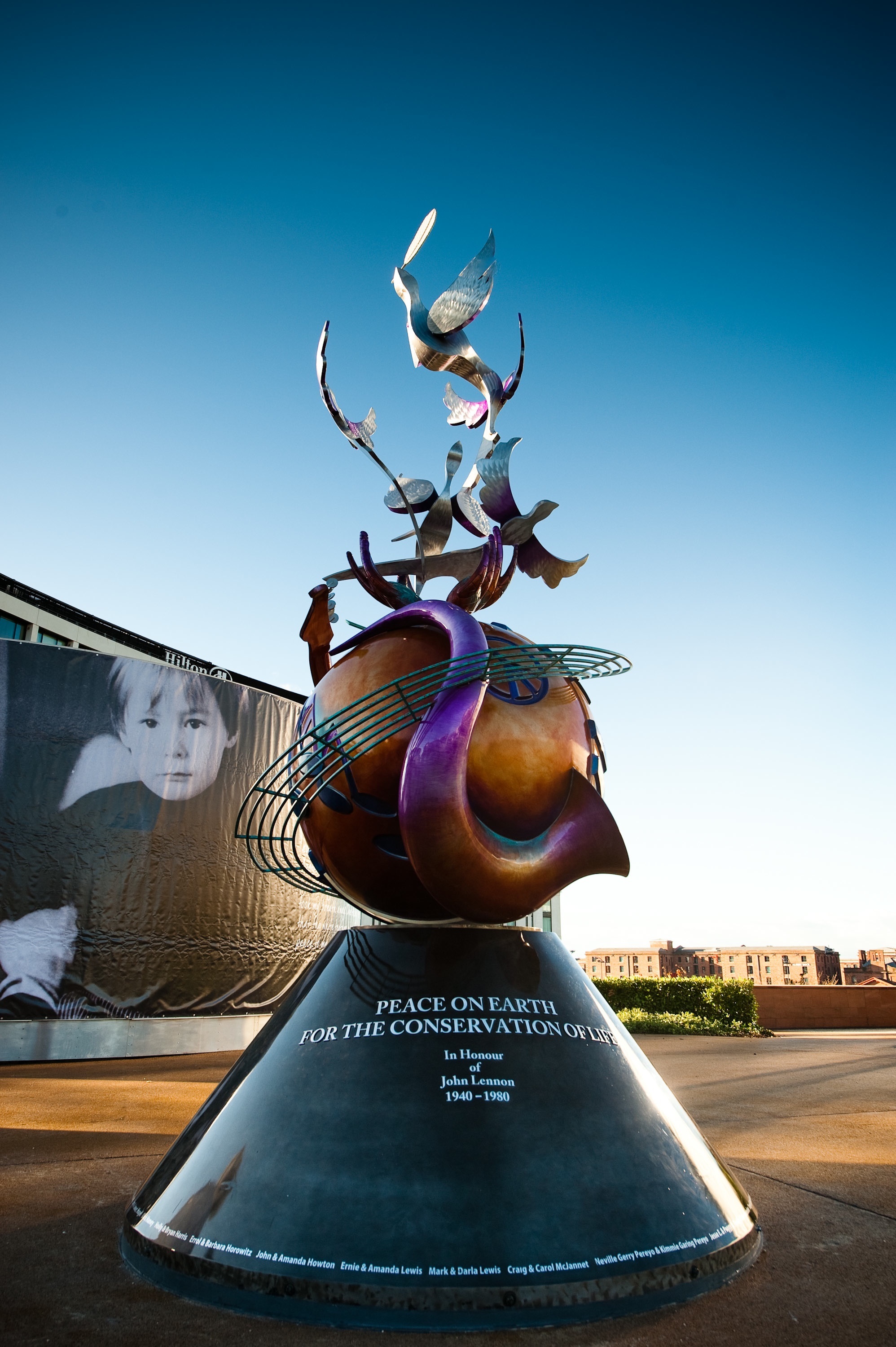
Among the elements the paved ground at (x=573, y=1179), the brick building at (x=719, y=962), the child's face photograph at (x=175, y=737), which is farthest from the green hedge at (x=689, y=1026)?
the brick building at (x=719, y=962)

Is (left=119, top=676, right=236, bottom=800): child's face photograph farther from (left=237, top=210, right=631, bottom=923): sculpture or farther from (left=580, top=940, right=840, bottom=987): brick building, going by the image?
(left=580, top=940, right=840, bottom=987): brick building

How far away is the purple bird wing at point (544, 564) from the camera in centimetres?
675

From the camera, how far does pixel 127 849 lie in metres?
15.2

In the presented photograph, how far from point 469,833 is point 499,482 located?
3.08 metres

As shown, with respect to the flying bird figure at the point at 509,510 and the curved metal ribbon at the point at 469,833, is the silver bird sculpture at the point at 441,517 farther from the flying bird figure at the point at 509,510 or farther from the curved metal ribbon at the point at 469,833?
the curved metal ribbon at the point at 469,833

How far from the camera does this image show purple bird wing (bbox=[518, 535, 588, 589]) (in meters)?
6.75

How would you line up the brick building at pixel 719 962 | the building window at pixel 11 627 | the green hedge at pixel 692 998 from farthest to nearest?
the brick building at pixel 719 962 < the building window at pixel 11 627 < the green hedge at pixel 692 998

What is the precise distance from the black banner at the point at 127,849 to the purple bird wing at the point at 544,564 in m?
11.0

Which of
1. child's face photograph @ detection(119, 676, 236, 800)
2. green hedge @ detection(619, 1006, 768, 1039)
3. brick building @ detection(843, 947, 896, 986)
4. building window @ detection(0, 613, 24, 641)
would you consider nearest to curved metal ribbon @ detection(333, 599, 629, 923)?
child's face photograph @ detection(119, 676, 236, 800)

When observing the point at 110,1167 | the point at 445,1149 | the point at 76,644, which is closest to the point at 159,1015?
the point at 110,1167

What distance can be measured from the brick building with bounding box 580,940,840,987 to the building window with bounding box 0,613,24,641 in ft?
272

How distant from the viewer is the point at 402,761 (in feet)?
16.5

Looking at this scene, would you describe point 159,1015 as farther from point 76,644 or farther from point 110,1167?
point 76,644

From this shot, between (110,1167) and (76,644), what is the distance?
93.8 feet
